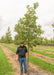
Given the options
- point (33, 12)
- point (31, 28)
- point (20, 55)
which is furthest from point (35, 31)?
point (20, 55)

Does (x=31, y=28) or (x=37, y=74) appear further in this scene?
(x=31, y=28)

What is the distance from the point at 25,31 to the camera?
24.6ft

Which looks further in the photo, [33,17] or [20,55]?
[33,17]

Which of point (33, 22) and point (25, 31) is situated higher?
point (33, 22)

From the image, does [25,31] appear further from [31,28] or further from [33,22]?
[33,22]

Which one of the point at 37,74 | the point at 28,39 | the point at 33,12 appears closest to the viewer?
the point at 37,74

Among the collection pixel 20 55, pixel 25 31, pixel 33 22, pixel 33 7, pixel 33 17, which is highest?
pixel 33 7

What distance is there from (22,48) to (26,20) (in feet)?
10.5

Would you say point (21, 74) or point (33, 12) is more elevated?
point (33, 12)

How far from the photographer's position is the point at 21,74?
18.0ft

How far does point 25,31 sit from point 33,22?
45.2 inches

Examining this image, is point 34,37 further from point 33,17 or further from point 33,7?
point 33,7

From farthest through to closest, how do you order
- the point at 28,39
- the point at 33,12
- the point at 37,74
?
1. the point at 33,12
2. the point at 28,39
3. the point at 37,74

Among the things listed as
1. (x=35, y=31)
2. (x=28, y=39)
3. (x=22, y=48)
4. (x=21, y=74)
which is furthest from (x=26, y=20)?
(x=21, y=74)
